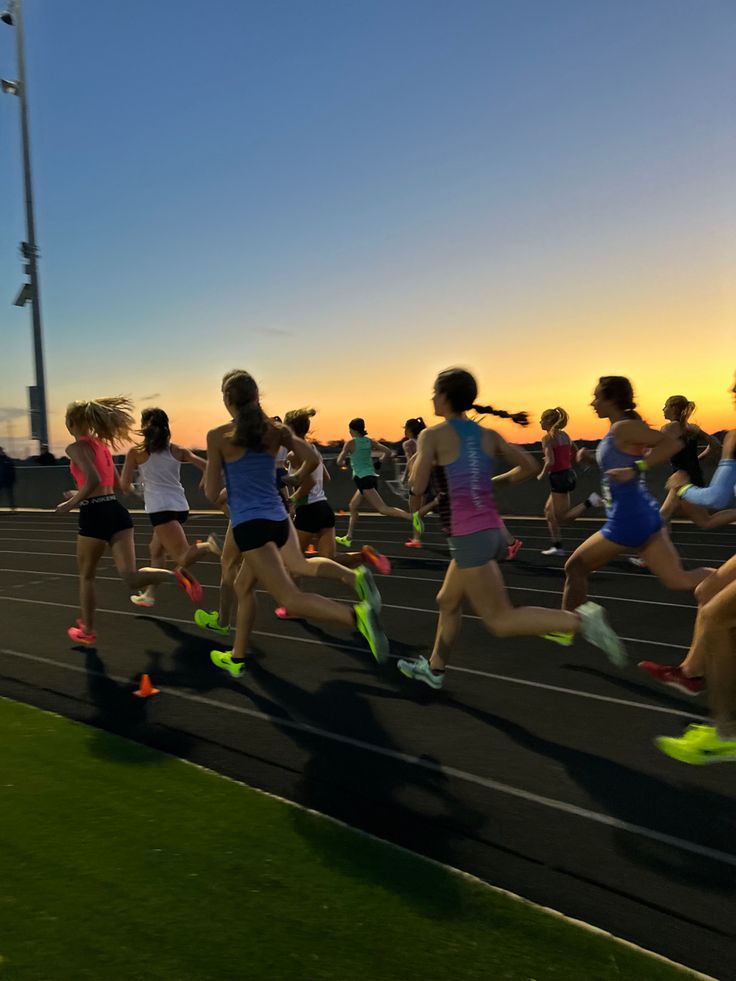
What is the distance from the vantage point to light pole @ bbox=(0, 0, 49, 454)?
24.0 metres

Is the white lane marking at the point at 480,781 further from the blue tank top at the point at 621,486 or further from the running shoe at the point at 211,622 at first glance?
the blue tank top at the point at 621,486

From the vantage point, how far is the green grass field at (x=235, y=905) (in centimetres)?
269

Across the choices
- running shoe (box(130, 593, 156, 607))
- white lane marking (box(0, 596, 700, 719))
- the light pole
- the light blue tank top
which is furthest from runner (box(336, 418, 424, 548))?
the light pole

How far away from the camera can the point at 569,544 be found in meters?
14.8

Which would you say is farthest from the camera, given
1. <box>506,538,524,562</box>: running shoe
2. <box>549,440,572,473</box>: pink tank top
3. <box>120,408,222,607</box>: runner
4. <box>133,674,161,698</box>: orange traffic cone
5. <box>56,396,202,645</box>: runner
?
<box>549,440,572,473</box>: pink tank top

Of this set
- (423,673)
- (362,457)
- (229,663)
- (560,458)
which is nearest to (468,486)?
(423,673)

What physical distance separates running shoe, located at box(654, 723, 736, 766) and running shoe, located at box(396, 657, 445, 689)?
1.66m

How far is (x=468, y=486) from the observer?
15.8 feet

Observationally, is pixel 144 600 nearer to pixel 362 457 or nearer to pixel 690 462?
pixel 362 457

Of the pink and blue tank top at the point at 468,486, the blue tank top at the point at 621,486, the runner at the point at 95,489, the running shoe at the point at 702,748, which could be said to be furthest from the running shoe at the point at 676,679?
the runner at the point at 95,489

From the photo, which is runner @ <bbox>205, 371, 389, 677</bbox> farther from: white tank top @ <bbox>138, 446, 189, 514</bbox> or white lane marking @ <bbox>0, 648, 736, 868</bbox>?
white tank top @ <bbox>138, 446, 189, 514</bbox>

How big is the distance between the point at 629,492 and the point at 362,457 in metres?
8.84

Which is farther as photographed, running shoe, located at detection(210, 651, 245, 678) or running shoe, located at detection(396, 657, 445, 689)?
running shoe, located at detection(210, 651, 245, 678)

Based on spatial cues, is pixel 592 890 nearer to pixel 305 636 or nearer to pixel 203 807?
pixel 203 807
